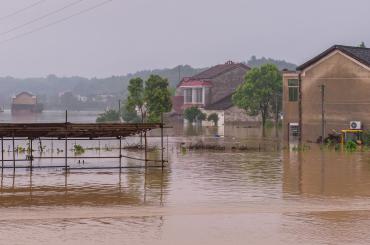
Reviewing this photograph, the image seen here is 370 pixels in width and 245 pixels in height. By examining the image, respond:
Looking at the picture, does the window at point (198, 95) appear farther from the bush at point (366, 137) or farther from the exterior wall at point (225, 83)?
the bush at point (366, 137)

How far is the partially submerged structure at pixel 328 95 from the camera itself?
2384 inches

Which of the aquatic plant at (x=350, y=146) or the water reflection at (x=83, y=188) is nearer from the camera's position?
the water reflection at (x=83, y=188)

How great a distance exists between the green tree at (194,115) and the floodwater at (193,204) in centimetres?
6363

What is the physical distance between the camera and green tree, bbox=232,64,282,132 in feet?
311

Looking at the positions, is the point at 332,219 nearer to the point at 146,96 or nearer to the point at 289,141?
the point at 289,141

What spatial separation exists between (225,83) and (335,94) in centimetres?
5588

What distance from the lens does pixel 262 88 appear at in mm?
95000

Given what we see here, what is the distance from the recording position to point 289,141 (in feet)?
220

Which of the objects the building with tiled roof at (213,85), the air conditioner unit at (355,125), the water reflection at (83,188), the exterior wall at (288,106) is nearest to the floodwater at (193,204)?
the water reflection at (83,188)

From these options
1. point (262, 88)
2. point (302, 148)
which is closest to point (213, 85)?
point (262, 88)

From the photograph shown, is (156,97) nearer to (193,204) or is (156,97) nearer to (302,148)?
(302,148)

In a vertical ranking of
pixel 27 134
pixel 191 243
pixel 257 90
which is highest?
pixel 257 90

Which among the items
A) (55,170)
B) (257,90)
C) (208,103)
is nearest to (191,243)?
(55,170)

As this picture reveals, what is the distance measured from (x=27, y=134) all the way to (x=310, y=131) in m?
31.3
